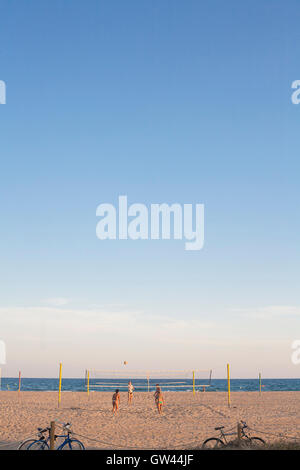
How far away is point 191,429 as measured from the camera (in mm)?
18734

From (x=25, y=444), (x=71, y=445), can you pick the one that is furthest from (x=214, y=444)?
(x=25, y=444)

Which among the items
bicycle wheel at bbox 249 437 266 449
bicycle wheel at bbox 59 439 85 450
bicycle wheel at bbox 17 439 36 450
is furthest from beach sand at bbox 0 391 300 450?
bicycle wheel at bbox 17 439 36 450

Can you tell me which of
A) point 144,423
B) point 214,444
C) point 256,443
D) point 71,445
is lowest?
point 144,423

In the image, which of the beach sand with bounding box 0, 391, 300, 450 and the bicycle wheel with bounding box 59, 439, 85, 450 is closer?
the bicycle wheel with bounding box 59, 439, 85, 450

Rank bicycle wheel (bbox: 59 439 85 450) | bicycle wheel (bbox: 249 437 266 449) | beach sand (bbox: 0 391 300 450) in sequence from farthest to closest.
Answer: beach sand (bbox: 0 391 300 450)
bicycle wheel (bbox: 249 437 266 449)
bicycle wheel (bbox: 59 439 85 450)

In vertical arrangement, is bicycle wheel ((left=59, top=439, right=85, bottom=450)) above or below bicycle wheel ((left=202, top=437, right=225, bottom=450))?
above

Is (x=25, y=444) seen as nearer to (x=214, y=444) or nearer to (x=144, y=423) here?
(x=214, y=444)

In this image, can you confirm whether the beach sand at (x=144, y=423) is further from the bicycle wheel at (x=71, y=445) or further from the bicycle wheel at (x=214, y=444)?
the bicycle wheel at (x=214, y=444)

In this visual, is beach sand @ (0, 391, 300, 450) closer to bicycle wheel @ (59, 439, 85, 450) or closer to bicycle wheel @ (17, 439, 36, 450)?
bicycle wheel @ (59, 439, 85, 450)

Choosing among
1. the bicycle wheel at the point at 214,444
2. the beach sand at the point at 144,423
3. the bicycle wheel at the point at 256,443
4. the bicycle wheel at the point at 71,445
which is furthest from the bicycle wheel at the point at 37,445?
the bicycle wheel at the point at 256,443

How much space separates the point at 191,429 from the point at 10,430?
6.99 m

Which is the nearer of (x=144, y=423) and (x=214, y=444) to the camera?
(x=214, y=444)
